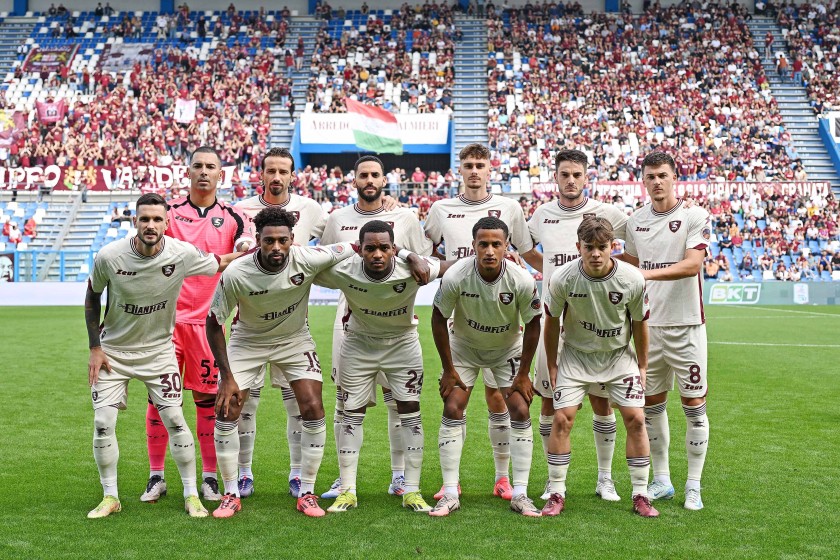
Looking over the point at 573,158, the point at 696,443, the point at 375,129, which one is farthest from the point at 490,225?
the point at 375,129

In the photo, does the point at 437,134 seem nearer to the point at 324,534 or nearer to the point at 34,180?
the point at 34,180

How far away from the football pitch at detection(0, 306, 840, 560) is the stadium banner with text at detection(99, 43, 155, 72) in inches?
1313

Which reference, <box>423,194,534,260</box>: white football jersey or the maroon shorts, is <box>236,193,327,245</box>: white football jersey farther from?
the maroon shorts

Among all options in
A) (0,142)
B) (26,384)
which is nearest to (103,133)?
(0,142)

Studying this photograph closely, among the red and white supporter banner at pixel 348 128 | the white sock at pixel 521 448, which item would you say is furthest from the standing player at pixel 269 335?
the red and white supporter banner at pixel 348 128

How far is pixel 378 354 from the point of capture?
633 cm

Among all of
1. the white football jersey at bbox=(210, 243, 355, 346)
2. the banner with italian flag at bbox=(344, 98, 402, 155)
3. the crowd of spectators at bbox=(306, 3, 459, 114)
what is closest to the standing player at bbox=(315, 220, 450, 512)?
the white football jersey at bbox=(210, 243, 355, 346)

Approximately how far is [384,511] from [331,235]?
7.05 ft

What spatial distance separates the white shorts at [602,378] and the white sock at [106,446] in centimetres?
297

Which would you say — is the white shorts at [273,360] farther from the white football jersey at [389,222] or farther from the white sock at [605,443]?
the white sock at [605,443]

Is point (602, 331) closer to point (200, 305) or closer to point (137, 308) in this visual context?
point (200, 305)

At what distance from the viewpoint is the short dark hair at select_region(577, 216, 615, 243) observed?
5.76 meters

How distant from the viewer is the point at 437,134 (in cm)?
3662

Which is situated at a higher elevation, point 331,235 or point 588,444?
point 331,235
